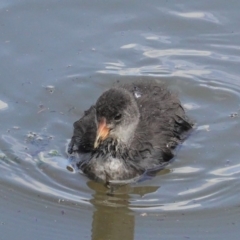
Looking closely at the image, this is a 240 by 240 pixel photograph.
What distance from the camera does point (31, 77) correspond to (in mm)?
11656

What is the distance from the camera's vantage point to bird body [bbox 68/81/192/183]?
9.16 m

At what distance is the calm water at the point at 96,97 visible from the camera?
8844mm

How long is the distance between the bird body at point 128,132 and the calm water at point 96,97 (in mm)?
191

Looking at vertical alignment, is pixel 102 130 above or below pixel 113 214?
above

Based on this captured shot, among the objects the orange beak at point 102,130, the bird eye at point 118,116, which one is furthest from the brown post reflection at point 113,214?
the bird eye at point 118,116

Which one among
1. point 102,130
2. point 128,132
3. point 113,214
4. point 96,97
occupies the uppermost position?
point 96,97

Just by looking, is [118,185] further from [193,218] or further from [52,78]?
[52,78]

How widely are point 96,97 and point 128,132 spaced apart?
1980 millimetres

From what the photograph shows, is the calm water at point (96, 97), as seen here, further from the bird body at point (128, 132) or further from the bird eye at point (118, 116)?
the bird eye at point (118, 116)

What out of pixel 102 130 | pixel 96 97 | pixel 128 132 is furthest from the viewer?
pixel 96 97

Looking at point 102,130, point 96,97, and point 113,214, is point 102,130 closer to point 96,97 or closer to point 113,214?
point 113,214

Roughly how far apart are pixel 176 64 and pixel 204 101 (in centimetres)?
96

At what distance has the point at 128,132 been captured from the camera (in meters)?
9.43

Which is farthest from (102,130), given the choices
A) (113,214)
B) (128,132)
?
(113,214)
